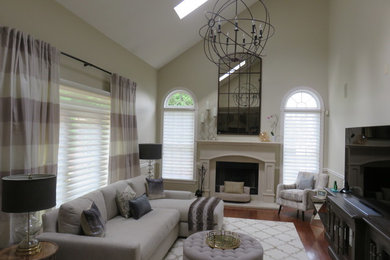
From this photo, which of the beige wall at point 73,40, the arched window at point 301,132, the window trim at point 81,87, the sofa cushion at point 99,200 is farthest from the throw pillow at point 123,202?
the arched window at point 301,132

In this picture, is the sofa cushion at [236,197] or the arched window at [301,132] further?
the arched window at [301,132]

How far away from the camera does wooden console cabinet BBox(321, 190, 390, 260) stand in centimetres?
237

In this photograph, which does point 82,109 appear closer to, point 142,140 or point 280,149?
point 142,140

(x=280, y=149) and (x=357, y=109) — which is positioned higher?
(x=357, y=109)

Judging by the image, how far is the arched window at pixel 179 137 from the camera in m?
6.84

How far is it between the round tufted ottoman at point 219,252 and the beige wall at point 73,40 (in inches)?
103

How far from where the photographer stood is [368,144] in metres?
3.12

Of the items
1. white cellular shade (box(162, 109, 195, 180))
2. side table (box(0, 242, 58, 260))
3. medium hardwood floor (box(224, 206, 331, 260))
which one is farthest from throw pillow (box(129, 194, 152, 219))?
white cellular shade (box(162, 109, 195, 180))

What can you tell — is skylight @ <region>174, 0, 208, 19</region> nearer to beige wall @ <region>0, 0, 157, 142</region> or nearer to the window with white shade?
beige wall @ <region>0, 0, 157, 142</region>

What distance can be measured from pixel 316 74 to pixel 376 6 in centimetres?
241

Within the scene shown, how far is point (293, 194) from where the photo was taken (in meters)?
5.28

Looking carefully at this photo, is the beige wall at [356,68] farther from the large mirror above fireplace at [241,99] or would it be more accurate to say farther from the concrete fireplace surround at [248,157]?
the large mirror above fireplace at [241,99]

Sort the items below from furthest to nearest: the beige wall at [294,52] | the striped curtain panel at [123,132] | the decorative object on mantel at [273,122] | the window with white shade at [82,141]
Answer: the decorative object on mantel at [273,122] → the beige wall at [294,52] → the striped curtain panel at [123,132] → the window with white shade at [82,141]

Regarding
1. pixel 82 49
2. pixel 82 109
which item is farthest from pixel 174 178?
pixel 82 49
